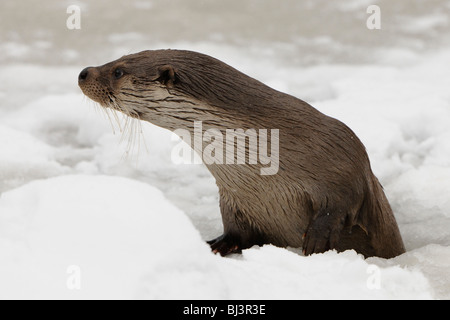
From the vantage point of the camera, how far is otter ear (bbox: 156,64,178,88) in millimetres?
2549

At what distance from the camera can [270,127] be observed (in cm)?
257

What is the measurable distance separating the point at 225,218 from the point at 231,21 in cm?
424

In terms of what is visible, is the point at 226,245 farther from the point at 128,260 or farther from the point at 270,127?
the point at 128,260

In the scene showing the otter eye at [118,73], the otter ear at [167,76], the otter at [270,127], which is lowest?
the otter at [270,127]

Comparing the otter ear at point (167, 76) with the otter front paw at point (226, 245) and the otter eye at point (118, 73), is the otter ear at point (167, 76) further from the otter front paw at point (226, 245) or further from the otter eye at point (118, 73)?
the otter front paw at point (226, 245)

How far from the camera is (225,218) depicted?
2920mm

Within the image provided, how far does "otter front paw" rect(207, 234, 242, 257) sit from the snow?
0.05m

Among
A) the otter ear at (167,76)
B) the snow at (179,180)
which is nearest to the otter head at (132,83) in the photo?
the otter ear at (167,76)

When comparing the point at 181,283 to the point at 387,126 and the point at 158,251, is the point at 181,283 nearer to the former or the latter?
the point at 158,251

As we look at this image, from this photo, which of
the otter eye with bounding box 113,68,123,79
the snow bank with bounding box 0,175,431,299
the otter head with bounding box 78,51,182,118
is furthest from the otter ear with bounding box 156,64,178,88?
the snow bank with bounding box 0,175,431,299

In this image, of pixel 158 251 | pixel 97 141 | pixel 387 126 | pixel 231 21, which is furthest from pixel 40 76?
pixel 158 251

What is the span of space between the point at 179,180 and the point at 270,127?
132 centimetres

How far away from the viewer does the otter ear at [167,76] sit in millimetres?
2549
